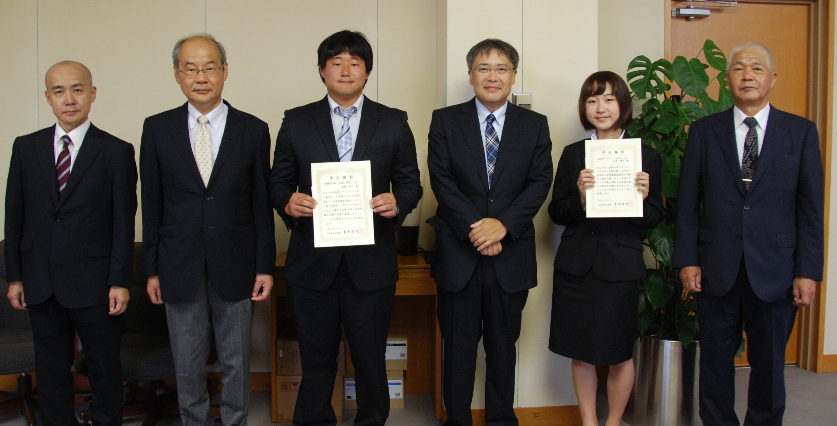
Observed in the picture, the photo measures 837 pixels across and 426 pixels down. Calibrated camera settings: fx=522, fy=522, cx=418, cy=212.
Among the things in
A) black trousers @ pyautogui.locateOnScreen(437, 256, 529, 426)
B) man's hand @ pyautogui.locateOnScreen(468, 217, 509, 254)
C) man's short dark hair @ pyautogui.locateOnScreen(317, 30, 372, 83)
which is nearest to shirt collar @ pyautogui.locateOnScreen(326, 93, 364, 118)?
man's short dark hair @ pyautogui.locateOnScreen(317, 30, 372, 83)

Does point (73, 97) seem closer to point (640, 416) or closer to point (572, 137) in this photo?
point (572, 137)

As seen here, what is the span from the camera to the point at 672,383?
2541 millimetres

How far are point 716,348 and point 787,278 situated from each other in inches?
14.9

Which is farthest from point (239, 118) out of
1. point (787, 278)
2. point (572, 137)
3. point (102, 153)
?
point (787, 278)

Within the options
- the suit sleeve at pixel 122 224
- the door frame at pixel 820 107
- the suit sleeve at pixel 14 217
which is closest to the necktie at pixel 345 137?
the suit sleeve at pixel 122 224

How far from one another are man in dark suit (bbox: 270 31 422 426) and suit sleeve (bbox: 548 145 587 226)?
635 millimetres

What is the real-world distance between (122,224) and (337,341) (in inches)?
38.7

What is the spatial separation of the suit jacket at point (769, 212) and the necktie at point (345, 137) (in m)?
1.45

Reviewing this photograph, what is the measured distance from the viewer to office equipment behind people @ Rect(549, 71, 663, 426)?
2207 mm

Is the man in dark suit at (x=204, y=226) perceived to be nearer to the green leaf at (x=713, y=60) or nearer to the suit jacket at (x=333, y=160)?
the suit jacket at (x=333, y=160)

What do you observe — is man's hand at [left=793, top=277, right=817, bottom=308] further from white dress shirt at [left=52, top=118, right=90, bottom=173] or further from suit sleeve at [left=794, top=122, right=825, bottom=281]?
white dress shirt at [left=52, top=118, right=90, bottom=173]

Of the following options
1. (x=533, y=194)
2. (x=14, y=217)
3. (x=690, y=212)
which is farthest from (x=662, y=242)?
(x=14, y=217)

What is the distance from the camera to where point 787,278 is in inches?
77.4

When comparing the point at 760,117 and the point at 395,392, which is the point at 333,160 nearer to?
the point at 395,392
